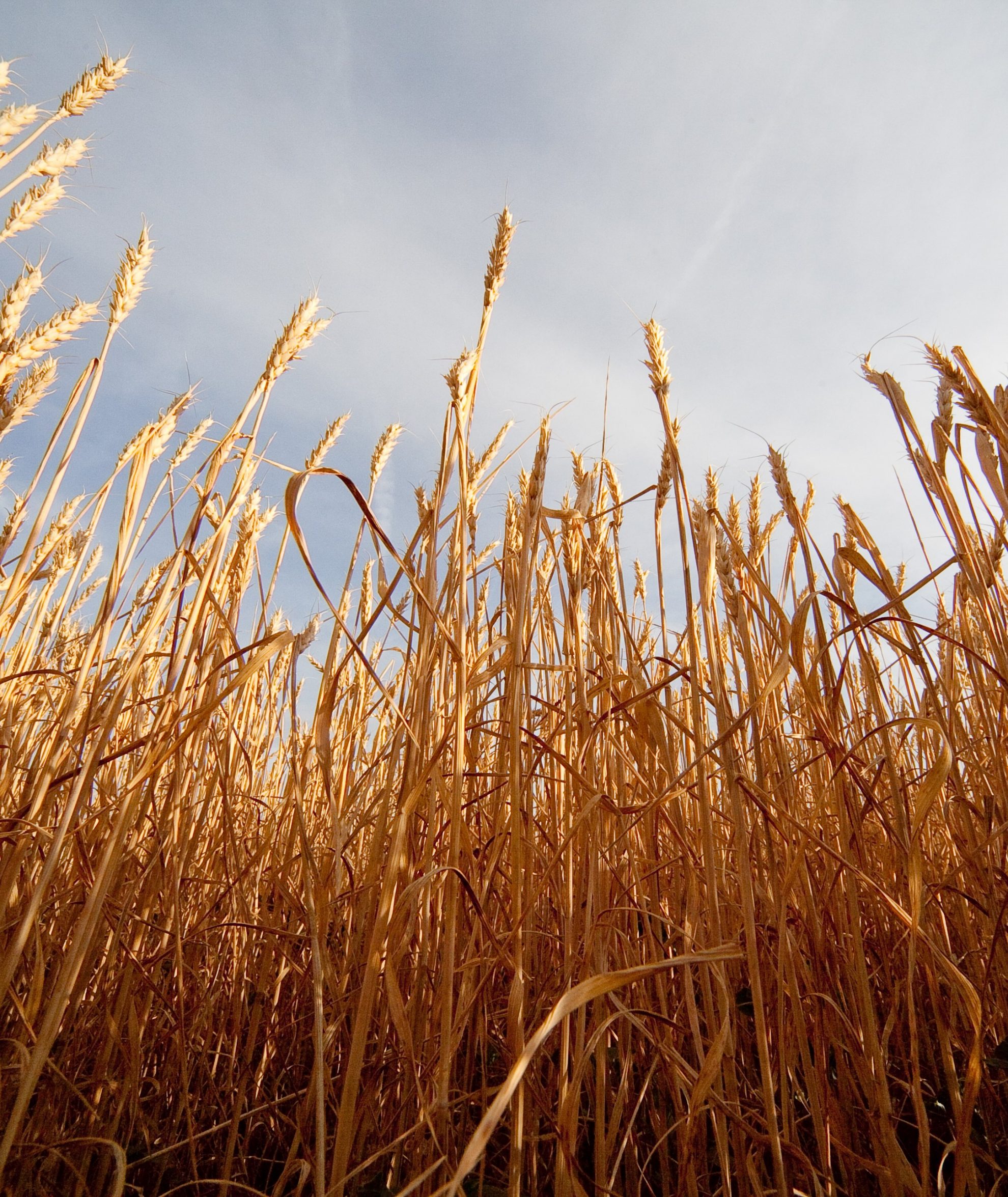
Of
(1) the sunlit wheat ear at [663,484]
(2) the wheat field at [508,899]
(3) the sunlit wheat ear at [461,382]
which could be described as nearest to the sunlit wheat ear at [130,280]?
(2) the wheat field at [508,899]

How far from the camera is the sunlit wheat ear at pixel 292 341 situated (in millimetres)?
923

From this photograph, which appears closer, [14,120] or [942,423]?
[14,120]

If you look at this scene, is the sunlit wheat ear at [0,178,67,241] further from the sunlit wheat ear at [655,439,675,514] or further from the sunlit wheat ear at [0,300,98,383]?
the sunlit wheat ear at [655,439,675,514]

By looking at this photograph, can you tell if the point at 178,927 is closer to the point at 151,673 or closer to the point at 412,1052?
the point at 412,1052

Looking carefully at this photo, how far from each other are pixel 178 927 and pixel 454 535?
0.63 m

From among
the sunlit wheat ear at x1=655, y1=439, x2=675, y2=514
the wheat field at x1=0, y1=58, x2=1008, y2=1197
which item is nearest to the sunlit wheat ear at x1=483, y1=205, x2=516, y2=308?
the wheat field at x1=0, y1=58, x2=1008, y2=1197

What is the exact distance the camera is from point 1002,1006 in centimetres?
99

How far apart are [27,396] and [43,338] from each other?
9 centimetres

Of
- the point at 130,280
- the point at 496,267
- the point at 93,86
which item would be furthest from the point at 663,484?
the point at 93,86

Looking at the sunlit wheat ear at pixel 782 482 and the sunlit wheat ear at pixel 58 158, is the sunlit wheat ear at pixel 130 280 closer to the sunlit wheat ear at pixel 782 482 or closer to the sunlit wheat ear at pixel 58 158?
the sunlit wheat ear at pixel 58 158

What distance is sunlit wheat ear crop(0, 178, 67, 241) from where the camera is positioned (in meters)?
0.98

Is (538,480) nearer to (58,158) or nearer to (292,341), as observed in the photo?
(292,341)

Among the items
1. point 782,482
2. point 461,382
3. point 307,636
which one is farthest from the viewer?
point 307,636

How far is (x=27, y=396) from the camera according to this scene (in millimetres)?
936
